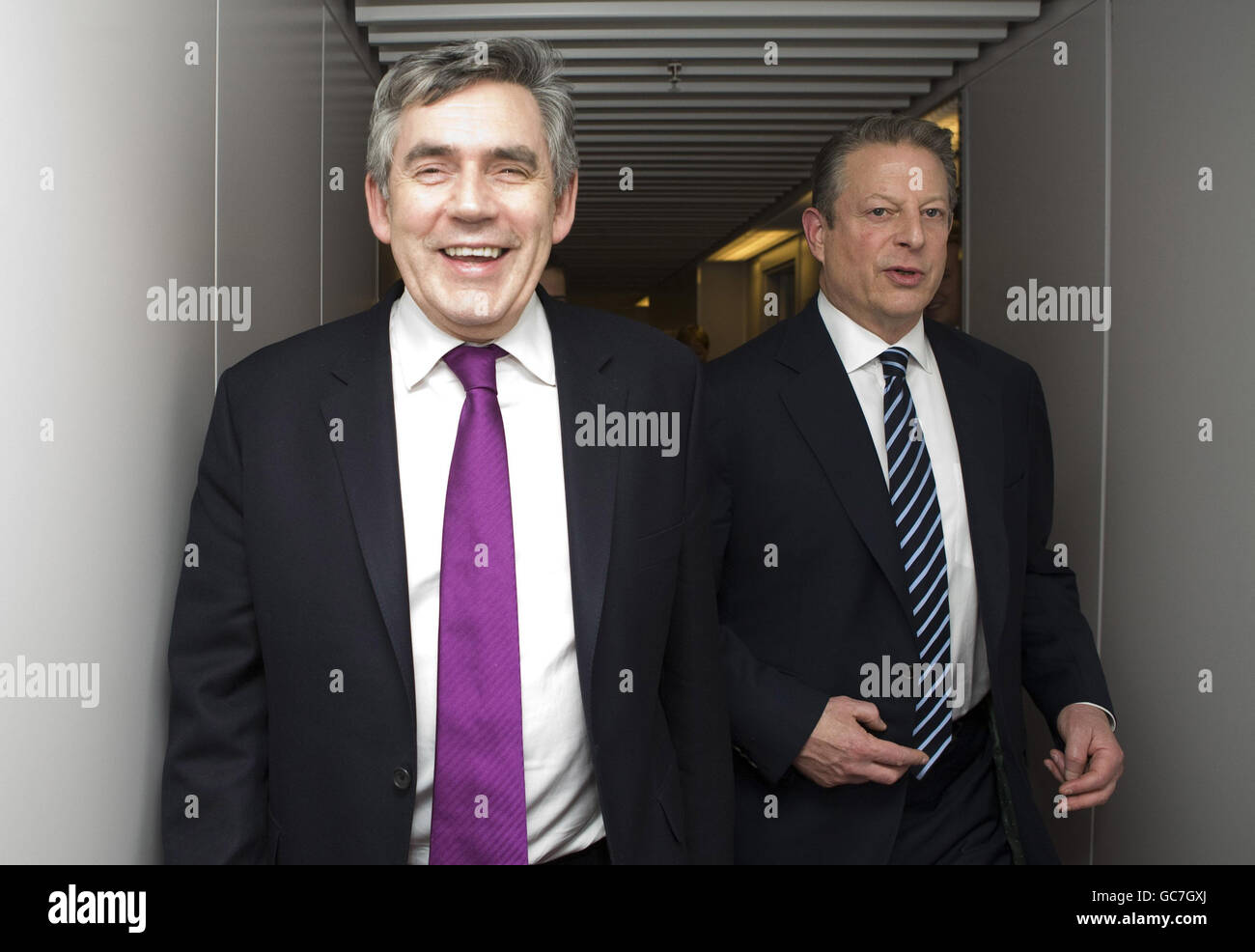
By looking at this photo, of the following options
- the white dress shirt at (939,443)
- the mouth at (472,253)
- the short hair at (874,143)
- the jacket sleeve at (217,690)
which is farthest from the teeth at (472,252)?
the short hair at (874,143)

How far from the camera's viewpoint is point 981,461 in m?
2.68

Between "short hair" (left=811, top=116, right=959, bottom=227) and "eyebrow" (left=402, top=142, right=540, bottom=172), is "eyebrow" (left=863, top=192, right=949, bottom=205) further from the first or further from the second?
"eyebrow" (left=402, top=142, right=540, bottom=172)

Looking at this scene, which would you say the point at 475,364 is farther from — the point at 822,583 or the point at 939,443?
the point at 939,443

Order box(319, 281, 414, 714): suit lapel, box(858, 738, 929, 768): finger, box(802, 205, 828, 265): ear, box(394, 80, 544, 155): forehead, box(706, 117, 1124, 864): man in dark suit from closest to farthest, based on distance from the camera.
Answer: box(319, 281, 414, 714): suit lapel → box(394, 80, 544, 155): forehead → box(858, 738, 929, 768): finger → box(706, 117, 1124, 864): man in dark suit → box(802, 205, 828, 265): ear

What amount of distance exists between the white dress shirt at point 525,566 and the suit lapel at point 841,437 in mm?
868

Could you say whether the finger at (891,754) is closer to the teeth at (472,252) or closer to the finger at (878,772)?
the finger at (878,772)

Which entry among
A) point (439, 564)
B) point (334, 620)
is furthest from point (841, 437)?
point (334, 620)

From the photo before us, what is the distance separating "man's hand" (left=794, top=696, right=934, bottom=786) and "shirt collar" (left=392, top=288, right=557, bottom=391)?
1.05 metres

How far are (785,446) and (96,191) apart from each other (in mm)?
1560

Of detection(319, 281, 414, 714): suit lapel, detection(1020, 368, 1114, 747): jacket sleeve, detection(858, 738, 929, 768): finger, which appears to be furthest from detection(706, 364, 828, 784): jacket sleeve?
detection(319, 281, 414, 714): suit lapel

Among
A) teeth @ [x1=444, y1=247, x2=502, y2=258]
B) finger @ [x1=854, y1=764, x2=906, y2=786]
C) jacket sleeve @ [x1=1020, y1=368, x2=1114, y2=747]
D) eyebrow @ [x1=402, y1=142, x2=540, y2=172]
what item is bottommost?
finger @ [x1=854, y1=764, x2=906, y2=786]

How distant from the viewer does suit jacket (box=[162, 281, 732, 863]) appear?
177cm

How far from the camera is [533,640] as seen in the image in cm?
184

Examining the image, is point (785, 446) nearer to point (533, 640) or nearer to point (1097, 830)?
point (533, 640)
